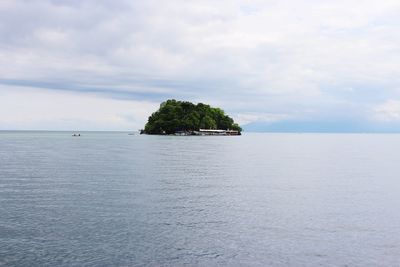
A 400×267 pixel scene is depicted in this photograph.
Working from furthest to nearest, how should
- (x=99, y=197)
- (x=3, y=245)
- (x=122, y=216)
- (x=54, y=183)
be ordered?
1. (x=54, y=183)
2. (x=99, y=197)
3. (x=122, y=216)
4. (x=3, y=245)

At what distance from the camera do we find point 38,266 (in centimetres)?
2270

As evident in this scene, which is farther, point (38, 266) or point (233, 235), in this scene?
point (233, 235)

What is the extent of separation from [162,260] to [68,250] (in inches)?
227

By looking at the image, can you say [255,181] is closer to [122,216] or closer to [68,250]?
[122,216]

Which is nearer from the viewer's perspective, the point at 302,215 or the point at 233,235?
the point at 233,235

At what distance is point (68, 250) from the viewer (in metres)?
25.5

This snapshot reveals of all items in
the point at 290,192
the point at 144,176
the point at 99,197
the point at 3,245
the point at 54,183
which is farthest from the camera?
the point at 144,176

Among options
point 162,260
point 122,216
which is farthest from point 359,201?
point 162,260

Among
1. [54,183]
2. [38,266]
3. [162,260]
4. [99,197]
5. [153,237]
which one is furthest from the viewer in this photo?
[54,183]

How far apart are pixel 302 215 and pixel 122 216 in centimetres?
1478

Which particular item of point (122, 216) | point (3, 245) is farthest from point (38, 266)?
point (122, 216)

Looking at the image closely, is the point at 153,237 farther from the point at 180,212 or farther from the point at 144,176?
the point at 144,176

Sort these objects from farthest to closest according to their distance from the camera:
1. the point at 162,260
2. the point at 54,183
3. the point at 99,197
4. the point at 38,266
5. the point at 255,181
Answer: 1. the point at 255,181
2. the point at 54,183
3. the point at 99,197
4. the point at 162,260
5. the point at 38,266

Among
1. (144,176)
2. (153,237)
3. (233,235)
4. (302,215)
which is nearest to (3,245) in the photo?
(153,237)
